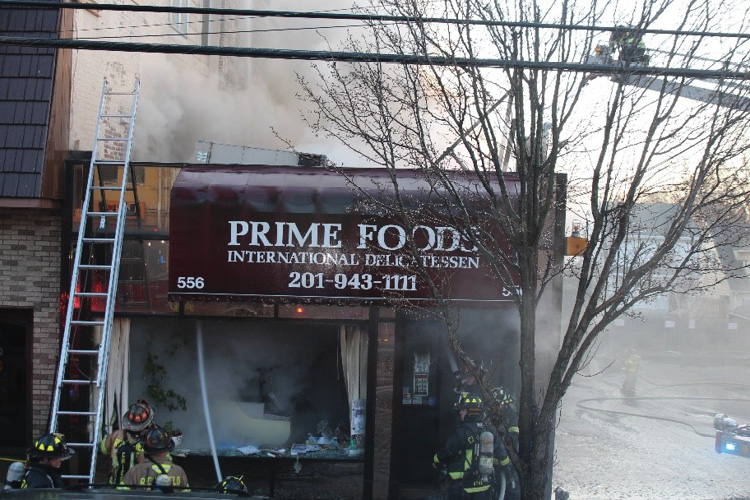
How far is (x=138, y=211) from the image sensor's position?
7512mm

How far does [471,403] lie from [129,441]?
3.01m

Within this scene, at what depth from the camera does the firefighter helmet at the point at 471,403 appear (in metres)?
6.38

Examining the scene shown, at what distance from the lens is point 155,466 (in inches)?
201

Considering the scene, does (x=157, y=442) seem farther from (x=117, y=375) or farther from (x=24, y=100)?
(x=24, y=100)

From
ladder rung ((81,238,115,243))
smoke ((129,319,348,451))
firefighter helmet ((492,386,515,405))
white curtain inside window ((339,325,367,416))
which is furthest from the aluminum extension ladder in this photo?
firefighter helmet ((492,386,515,405))

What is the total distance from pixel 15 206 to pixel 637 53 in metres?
6.00

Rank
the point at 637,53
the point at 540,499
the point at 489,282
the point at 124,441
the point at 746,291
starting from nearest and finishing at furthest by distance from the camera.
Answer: the point at 540,499, the point at 637,53, the point at 124,441, the point at 489,282, the point at 746,291

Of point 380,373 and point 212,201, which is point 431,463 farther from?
point 212,201

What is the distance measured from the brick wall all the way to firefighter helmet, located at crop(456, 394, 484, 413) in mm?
4382

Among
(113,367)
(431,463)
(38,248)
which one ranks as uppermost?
(38,248)

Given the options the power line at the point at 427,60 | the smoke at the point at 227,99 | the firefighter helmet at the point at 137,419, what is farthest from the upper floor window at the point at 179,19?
the firefighter helmet at the point at 137,419

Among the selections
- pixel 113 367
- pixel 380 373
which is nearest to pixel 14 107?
pixel 113 367

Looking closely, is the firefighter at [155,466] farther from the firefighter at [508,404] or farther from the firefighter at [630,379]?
the firefighter at [630,379]

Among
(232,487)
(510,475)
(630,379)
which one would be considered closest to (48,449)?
(232,487)
